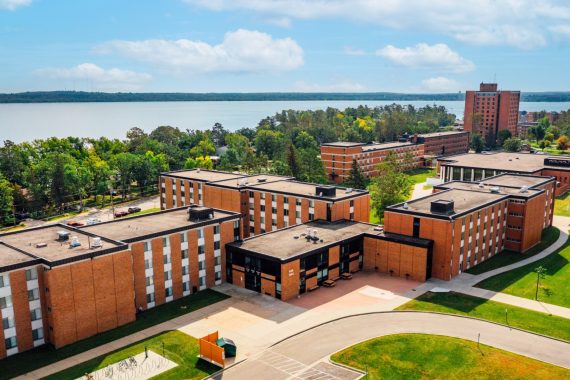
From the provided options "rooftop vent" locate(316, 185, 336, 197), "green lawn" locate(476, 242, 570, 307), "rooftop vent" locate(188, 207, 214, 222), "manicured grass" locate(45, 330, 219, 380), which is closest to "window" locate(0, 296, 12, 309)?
"manicured grass" locate(45, 330, 219, 380)

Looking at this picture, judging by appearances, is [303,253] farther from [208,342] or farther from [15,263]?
[15,263]

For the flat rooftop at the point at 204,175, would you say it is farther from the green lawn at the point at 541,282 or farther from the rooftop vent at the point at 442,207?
the green lawn at the point at 541,282

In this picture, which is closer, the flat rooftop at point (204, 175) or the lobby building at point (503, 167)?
the flat rooftop at point (204, 175)

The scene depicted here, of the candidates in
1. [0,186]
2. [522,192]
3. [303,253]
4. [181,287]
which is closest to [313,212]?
[303,253]

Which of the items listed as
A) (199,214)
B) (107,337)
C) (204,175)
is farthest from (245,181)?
(107,337)

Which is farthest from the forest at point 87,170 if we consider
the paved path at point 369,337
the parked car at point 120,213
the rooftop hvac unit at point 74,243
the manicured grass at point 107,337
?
the paved path at point 369,337

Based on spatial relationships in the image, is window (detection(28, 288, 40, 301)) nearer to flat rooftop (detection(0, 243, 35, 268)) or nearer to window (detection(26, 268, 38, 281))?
window (detection(26, 268, 38, 281))
